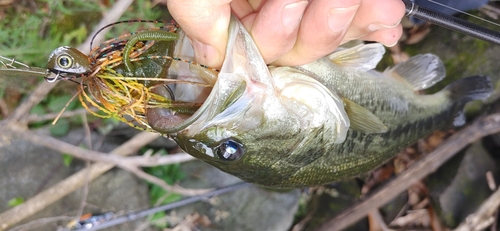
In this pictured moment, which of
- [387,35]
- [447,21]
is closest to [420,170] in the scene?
[447,21]

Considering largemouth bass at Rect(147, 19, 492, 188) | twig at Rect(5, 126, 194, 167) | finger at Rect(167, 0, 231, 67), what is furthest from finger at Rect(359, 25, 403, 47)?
twig at Rect(5, 126, 194, 167)

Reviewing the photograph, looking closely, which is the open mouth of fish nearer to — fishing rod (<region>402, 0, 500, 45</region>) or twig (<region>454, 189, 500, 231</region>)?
fishing rod (<region>402, 0, 500, 45</region>)

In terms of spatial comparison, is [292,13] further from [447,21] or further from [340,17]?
[447,21]

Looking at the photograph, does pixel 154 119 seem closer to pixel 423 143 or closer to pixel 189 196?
pixel 189 196

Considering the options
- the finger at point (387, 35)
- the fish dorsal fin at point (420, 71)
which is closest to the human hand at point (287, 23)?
the finger at point (387, 35)

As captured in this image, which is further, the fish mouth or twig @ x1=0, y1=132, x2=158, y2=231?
twig @ x1=0, y1=132, x2=158, y2=231

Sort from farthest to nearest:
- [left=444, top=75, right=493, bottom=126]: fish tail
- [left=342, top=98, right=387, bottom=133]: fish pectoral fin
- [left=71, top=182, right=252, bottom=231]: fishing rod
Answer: [left=71, top=182, right=252, bottom=231]: fishing rod → [left=444, top=75, right=493, bottom=126]: fish tail → [left=342, top=98, right=387, bottom=133]: fish pectoral fin
